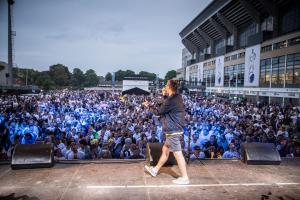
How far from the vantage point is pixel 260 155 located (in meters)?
5.34

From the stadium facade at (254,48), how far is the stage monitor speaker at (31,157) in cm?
1826

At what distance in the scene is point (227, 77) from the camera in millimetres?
46250

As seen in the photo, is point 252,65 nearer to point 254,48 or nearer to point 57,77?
point 254,48

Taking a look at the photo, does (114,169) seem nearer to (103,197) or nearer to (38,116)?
(103,197)

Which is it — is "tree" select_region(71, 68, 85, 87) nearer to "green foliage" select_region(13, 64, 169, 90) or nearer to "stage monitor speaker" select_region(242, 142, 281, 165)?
"green foliage" select_region(13, 64, 169, 90)

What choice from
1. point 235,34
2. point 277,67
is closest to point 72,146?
point 277,67

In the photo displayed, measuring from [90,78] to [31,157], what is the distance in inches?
4773

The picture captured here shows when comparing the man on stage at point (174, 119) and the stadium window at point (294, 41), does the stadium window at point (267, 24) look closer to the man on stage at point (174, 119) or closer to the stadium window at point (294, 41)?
the stadium window at point (294, 41)

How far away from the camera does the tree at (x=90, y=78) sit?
395 ft

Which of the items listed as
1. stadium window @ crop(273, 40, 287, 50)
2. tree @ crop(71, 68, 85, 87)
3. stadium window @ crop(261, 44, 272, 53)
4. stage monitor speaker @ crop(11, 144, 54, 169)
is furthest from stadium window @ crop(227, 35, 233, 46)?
Answer: tree @ crop(71, 68, 85, 87)

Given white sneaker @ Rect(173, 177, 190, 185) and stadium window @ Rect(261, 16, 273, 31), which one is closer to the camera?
white sneaker @ Rect(173, 177, 190, 185)

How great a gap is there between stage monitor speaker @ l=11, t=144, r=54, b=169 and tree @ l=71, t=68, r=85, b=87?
4525 inches

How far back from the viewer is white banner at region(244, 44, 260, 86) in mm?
33094

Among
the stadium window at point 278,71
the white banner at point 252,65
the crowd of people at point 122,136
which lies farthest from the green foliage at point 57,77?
the crowd of people at point 122,136
